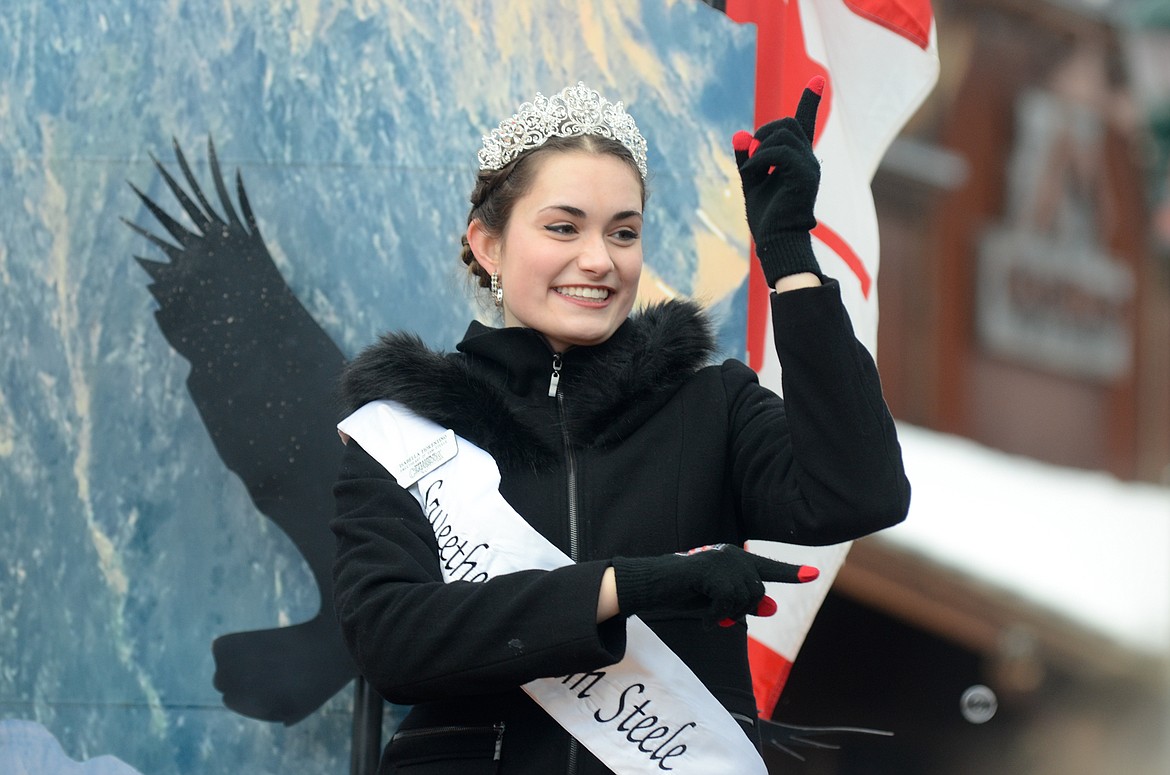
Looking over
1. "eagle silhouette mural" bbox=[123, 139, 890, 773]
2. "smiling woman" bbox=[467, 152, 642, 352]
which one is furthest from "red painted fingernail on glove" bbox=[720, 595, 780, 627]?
"eagle silhouette mural" bbox=[123, 139, 890, 773]

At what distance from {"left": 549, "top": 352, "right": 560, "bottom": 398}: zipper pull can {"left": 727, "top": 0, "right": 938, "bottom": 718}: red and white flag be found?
785 millimetres

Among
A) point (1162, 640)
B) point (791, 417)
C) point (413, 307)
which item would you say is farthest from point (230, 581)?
point (1162, 640)

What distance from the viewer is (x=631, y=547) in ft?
7.00

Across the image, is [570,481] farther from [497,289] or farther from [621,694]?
[497,289]

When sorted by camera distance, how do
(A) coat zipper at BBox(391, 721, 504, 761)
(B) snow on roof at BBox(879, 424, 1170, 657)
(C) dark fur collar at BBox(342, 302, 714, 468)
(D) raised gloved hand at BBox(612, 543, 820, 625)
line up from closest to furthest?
(D) raised gloved hand at BBox(612, 543, 820, 625)
(A) coat zipper at BBox(391, 721, 504, 761)
(C) dark fur collar at BBox(342, 302, 714, 468)
(B) snow on roof at BBox(879, 424, 1170, 657)

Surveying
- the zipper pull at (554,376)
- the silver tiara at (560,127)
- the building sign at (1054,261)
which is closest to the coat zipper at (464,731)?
the zipper pull at (554,376)

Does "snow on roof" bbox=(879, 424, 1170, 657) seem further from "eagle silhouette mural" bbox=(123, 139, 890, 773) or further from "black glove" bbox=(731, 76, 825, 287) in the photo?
"black glove" bbox=(731, 76, 825, 287)

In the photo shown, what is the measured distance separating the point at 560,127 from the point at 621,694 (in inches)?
31.5

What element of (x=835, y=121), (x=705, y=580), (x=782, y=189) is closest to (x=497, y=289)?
(x=782, y=189)

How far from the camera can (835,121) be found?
A: 3.10 m

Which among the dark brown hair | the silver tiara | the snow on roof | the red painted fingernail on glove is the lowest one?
the snow on roof

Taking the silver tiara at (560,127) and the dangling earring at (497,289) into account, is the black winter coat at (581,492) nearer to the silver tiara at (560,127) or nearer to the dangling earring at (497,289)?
the dangling earring at (497,289)

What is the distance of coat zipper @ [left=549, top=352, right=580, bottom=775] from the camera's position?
82.3 inches

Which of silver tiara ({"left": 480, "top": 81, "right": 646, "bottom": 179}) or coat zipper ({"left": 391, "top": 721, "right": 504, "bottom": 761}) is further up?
silver tiara ({"left": 480, "top": 81, "right": 646, "bottom": 179})
